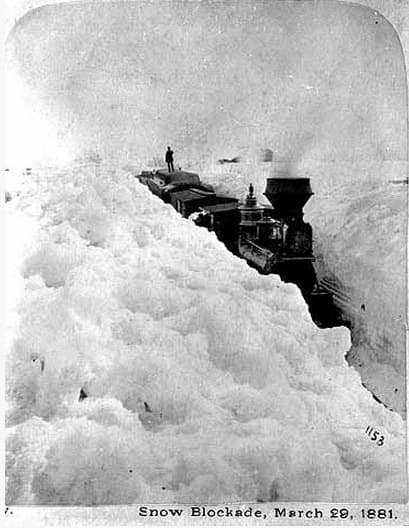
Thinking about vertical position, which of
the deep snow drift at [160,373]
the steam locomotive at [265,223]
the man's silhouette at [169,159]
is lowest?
the deep snow drift at [160,373]

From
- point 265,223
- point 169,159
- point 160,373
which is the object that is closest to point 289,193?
point 265,223

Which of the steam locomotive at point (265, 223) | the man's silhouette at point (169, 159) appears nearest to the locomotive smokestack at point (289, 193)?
the steam locomotive at point (265, 223)

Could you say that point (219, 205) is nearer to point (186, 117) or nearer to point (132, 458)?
point (186, 117)

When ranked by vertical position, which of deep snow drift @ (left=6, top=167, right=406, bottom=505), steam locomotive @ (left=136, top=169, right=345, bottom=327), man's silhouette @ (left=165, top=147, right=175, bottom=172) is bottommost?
deep snow drift @ (left=6, top=167, right=406, bottom=505)

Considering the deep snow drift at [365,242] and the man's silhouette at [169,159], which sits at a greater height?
the man's silhouette at [169,159]

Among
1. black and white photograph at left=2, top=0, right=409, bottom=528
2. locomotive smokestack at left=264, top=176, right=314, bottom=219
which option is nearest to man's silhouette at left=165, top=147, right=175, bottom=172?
black and white photograph at left=2, top=0, right=409, bottom=528

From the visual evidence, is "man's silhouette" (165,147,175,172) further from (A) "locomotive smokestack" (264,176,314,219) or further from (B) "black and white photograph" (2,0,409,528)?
(A) "locomotive smokestack" (264,176,314,219)

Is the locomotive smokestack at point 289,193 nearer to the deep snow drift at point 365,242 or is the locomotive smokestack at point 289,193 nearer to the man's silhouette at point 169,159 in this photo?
the deep snow drift at point 365,242

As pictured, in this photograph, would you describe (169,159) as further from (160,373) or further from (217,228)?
(160,373)
